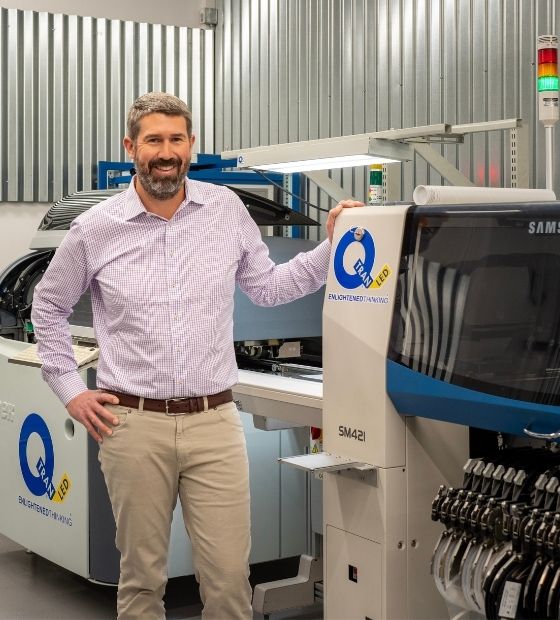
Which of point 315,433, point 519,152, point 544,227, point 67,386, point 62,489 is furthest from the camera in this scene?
point 62,489

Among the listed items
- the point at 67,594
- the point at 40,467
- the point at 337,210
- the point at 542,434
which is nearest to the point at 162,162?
the point at 337,210

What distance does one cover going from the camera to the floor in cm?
430

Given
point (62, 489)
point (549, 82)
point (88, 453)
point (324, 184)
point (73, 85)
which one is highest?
point (73, 85)

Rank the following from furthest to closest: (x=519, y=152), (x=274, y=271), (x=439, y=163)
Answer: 1. (x=439, y=163)
2. (x=519, y=152)
3. (x=274, y=271)

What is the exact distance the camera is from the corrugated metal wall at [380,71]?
4.27 metres

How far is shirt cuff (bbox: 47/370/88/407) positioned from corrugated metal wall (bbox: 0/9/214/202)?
11.3 feet

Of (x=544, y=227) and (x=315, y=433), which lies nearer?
(x=544, y=227)

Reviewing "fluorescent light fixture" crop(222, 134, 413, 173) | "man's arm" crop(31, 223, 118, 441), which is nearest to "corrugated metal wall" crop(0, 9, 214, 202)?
"fluorescent light fixture" crop(222, 134, 413, 173)

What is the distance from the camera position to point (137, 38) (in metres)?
6.49

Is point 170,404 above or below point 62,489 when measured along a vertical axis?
above

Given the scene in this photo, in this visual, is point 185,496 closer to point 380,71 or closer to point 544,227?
point 544,227

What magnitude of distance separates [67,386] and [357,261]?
0.90 metres

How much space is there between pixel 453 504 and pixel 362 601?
48 centimetres

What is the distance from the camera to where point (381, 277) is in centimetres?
273
